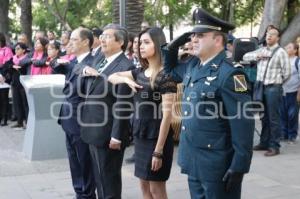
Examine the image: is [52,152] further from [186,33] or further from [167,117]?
[186,33]

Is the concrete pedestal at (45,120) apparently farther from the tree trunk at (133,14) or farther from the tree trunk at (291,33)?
the tree trunk at (291,33)

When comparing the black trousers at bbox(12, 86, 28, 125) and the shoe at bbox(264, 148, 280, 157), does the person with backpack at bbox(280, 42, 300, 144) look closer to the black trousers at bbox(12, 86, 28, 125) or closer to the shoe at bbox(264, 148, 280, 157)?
the shoe at bbox(264, 148, 280, 157)

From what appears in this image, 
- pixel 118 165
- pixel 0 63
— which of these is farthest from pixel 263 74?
pixel 0 63

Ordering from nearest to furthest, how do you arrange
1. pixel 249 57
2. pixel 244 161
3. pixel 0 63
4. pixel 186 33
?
pixel 244 161, pixel 186 33, pixel 249 57, pixel 0 63

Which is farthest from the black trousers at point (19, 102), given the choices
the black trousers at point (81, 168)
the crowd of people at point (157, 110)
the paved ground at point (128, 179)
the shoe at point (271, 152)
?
the black trousers at point (81, 168)

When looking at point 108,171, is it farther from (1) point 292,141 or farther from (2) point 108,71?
(1) point 292,141

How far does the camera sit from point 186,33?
3744 mm

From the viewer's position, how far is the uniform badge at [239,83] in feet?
10.7

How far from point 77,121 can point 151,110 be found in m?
1.05

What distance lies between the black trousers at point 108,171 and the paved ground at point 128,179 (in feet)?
3.61

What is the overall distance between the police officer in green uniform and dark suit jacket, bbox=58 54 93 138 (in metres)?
1.71

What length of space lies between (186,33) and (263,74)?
4.13 meters

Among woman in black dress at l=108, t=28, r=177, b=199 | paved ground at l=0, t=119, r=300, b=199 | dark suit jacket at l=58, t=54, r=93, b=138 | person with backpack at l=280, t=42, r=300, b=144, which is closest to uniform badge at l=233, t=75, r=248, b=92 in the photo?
woman in black dress at l=108, t=28, r=177, b=199

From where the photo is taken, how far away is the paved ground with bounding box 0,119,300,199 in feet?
18.5
